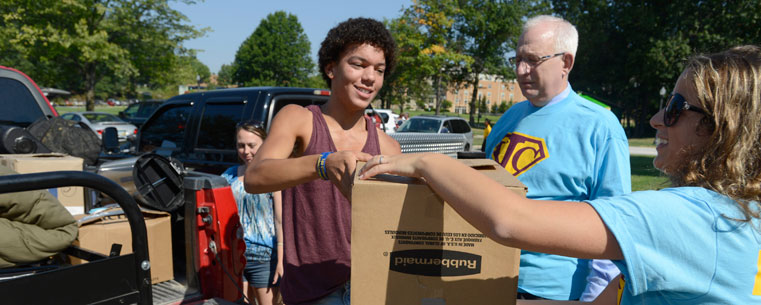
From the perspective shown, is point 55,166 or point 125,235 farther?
point 55,166

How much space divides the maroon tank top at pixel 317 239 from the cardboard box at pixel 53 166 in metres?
2.25

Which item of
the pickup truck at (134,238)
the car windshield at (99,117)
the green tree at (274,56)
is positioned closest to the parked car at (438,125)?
the car windshield at (99,117)

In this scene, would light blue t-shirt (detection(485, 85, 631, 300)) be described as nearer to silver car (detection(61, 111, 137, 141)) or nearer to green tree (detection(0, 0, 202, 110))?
silver car (detection(61, 111, 137, 141))

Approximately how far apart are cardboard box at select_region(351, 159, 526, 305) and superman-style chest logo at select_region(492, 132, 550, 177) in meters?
0.81

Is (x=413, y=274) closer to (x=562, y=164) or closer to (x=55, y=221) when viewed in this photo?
(x=562, y=164)

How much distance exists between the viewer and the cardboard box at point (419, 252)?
3.72 ft

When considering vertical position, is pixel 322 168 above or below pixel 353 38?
below

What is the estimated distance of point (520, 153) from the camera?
78.7 inches

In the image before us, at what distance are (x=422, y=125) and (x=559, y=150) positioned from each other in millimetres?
14788

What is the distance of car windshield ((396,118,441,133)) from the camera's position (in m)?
16.1

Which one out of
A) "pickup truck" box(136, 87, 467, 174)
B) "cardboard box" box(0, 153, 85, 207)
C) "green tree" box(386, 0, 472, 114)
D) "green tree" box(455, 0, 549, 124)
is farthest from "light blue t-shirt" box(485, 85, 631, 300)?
"green tree" box(455, 0, 549, 124)

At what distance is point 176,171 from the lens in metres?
3.16

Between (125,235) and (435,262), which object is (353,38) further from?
(125,235)

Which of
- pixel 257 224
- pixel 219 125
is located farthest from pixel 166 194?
pixel 219 125
